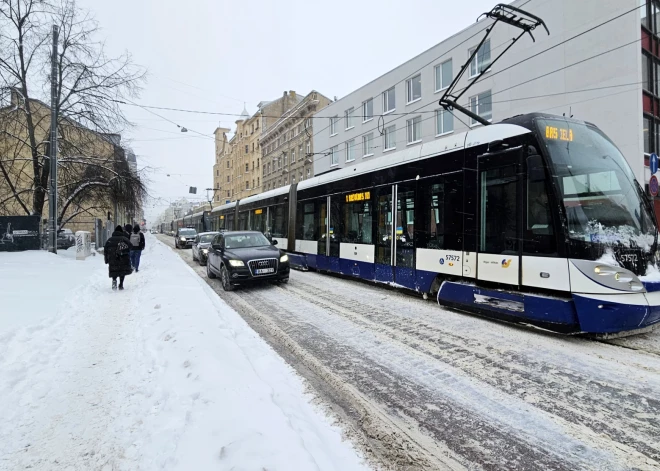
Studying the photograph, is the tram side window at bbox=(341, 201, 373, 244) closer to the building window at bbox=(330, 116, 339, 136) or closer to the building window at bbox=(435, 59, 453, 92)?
the building window at bbox=(435, 59, 453, 92)

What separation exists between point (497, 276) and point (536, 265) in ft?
2.29

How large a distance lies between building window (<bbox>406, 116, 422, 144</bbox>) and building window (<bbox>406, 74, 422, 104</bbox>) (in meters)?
1.32

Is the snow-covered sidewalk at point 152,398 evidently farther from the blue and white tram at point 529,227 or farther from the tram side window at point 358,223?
the tram side window at point 358,223

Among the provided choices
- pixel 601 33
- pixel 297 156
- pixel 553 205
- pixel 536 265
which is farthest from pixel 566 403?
pixel 297 156

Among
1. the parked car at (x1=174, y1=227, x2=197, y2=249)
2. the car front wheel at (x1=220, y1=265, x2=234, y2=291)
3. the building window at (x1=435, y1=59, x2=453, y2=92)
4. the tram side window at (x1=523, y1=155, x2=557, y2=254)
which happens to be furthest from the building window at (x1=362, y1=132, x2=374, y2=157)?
the tram side window at (x1=523, y1=155, x2=557, y2=254)

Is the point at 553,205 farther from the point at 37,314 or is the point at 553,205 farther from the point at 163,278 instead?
the point at 163,278

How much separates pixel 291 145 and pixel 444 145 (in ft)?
131

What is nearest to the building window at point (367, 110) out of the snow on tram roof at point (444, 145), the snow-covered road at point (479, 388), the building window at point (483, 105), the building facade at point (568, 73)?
the building facade at point (568, 73)

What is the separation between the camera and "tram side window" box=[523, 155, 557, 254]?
5223 mm

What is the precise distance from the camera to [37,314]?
19.9 feet

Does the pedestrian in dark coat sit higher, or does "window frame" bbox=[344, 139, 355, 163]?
"window frame" bbox=[344, 139, 355, 163]

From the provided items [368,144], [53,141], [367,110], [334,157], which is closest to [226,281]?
[53,141]

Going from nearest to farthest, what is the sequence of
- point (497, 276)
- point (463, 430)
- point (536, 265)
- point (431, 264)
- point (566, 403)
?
point (463, 430), point (566, 403), point (536, 265), point (497, 276), point (431, 264)

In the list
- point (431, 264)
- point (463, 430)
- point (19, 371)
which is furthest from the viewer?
point (431, 264)
